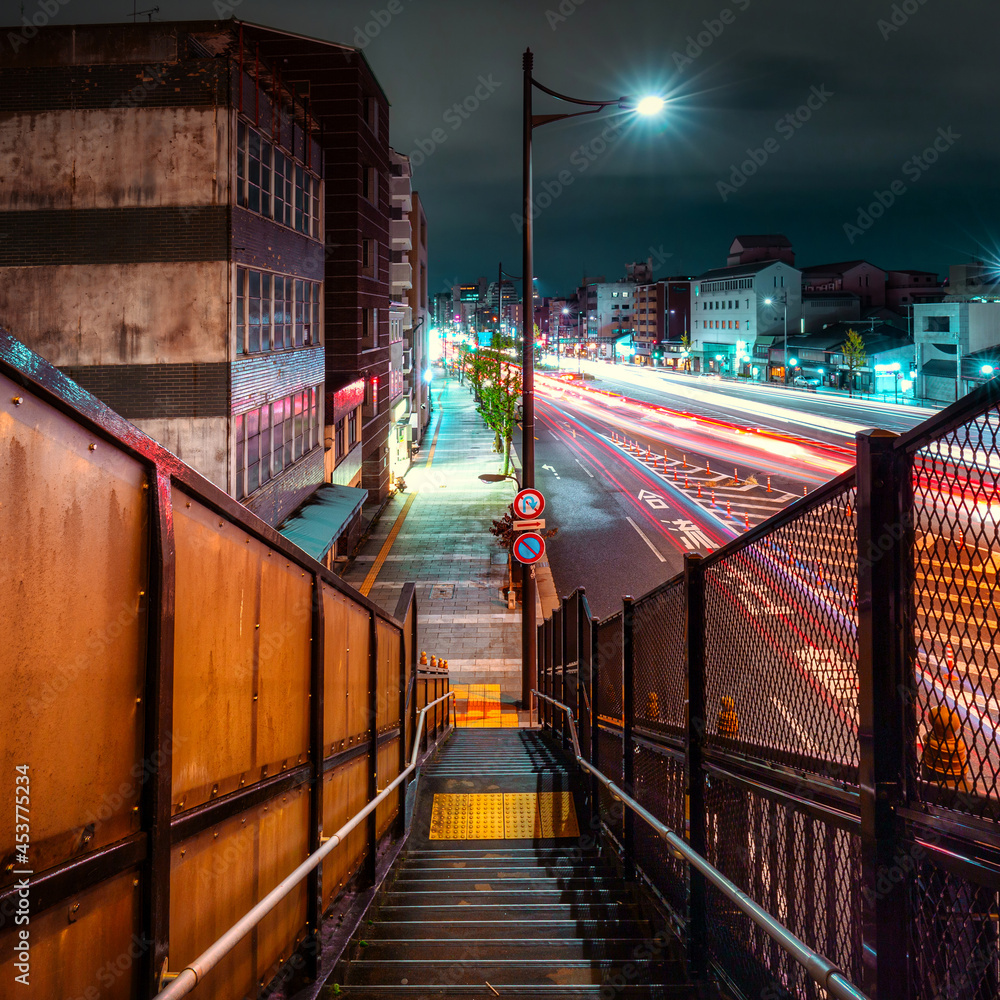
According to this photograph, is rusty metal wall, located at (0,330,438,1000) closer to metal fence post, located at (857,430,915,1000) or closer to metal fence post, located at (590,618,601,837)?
metal fence post, located at (857,430,915,1000)

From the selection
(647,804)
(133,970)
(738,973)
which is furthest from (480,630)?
(133,970)

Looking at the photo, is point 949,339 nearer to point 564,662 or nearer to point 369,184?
point 369,184

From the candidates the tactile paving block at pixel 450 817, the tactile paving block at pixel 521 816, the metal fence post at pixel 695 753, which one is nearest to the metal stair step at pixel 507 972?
the metal fence post at pixel 695 753

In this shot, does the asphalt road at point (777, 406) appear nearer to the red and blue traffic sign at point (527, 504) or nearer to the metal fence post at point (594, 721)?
the red and blue traffic sign at point (527, 504)

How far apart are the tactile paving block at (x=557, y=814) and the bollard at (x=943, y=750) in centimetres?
631

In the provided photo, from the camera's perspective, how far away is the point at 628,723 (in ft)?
21.7

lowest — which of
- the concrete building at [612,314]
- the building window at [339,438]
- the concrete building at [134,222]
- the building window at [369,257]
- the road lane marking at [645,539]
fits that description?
the road lane marking at [645,539]

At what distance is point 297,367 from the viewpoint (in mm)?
22047

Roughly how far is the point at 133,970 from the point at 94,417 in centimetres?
174

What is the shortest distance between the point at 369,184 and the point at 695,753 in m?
31.5

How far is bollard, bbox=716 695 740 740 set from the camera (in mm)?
4395

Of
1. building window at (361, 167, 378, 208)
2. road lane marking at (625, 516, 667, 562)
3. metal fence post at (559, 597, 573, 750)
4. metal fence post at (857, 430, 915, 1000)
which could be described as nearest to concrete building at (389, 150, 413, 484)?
building window at (361, 167, 378, 208)

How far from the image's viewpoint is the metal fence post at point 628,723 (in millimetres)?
6309

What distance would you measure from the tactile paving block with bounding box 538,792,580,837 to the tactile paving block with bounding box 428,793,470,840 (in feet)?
2.54
